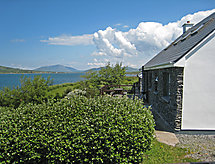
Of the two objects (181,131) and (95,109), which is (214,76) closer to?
(181,131)

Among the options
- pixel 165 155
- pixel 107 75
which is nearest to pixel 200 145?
pixel 165 155

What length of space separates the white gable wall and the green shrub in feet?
9.31

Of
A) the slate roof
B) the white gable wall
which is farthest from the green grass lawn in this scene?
the slate roof

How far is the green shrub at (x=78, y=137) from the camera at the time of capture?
3.95 metres

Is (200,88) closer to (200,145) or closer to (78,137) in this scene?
(200,145)

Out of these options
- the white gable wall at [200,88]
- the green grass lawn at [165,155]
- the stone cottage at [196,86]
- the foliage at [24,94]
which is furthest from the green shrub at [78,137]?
the foliage at [24,94]

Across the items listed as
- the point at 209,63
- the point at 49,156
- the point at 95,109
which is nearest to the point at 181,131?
the point at 209,63

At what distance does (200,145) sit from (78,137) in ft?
15.8

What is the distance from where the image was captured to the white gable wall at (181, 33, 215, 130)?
20.6 ft

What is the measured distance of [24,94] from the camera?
1073 centimetres

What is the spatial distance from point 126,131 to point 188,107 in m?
3.74

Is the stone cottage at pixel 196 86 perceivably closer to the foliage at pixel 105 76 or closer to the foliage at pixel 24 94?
the foliage at pixel 24 94

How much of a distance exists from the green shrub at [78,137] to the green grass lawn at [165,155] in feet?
2.18

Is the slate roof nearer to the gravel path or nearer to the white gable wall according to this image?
the white gable wall
